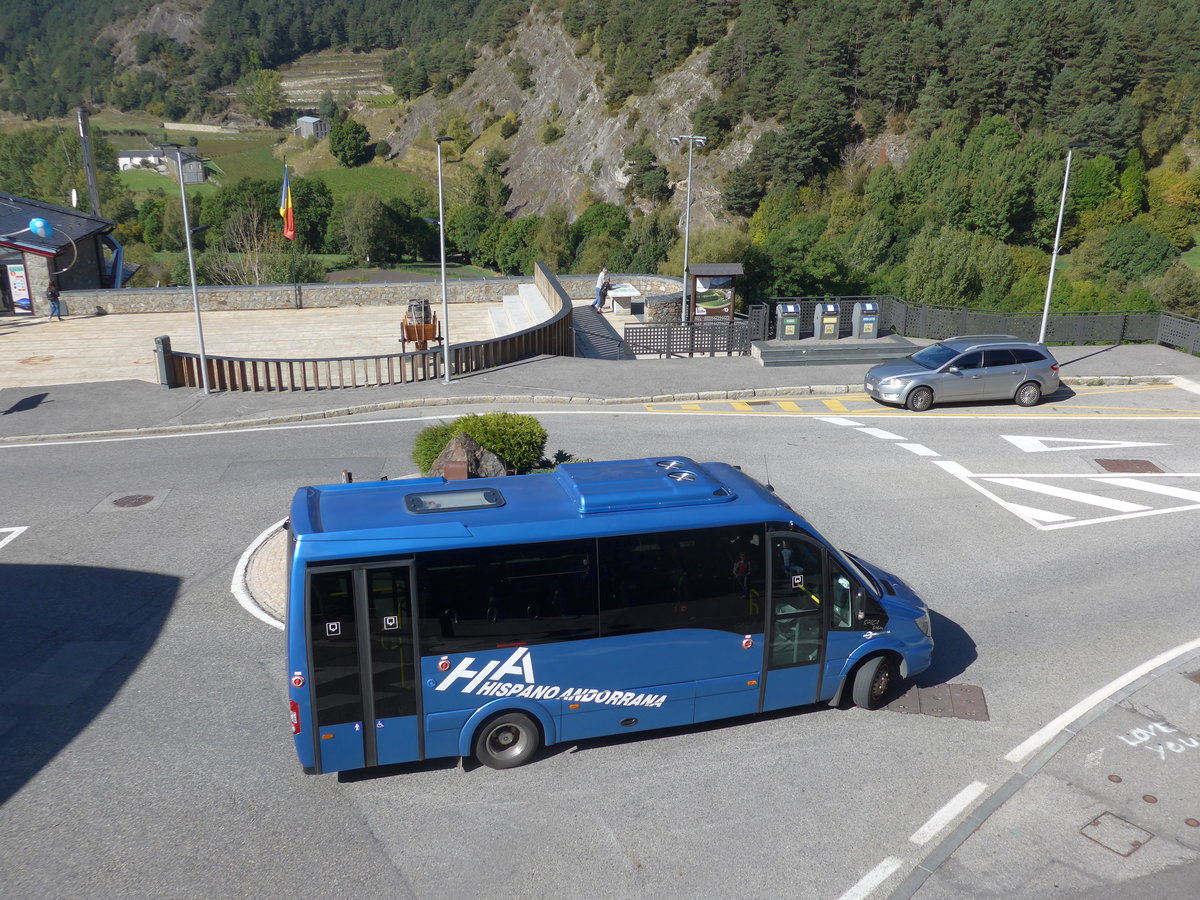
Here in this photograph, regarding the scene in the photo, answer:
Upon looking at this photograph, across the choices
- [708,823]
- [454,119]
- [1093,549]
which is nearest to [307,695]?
[708,823]

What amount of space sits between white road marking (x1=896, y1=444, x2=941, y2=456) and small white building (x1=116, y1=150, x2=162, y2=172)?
177 meters

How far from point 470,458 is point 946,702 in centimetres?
729

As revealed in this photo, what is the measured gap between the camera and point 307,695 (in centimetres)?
796

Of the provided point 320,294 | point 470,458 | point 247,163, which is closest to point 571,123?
point 247,163

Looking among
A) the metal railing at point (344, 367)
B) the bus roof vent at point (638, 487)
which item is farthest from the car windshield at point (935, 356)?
the bus roof vent at point (638, 487)

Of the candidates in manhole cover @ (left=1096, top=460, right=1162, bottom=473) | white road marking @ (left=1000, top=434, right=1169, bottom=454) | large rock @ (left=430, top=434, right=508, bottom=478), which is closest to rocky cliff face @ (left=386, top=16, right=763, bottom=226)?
white road marking @ (left=1000, top=434, right=1169, bottom=454)

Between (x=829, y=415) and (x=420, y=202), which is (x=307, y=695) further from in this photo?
(x=420, y=202)

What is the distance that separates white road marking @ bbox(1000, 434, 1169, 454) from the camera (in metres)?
19.2

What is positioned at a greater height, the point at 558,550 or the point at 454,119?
the point at 454,119

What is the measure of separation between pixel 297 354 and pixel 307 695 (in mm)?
23147

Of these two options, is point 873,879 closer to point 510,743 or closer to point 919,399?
point 510,743

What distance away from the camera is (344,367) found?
26281 mm

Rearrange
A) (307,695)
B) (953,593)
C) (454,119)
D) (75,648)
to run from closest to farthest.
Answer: (307,695) < (75,648) < (953,593) < (454,119)

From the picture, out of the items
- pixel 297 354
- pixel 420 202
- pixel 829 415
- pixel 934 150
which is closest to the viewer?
pixel 829 415
